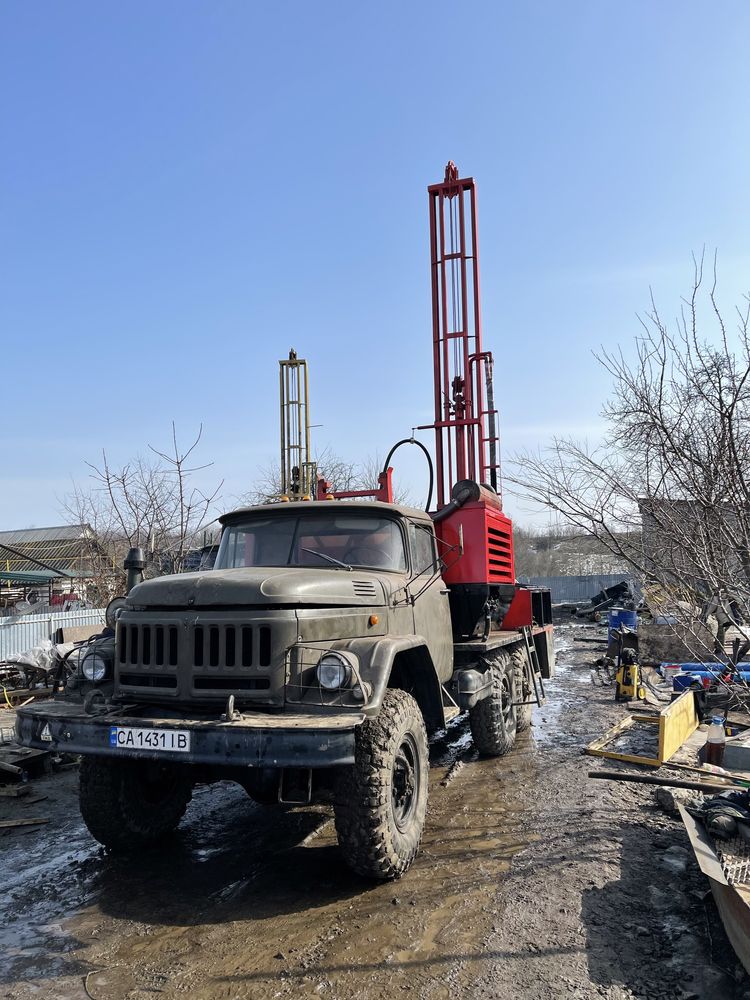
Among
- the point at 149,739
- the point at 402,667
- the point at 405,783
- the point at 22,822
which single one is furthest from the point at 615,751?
the point at 22,822

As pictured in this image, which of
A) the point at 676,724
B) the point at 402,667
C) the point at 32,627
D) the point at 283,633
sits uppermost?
the point at 283,633

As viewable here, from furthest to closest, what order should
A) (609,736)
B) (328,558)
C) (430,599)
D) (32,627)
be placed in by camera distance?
(32,627) < (609,736) < (430,599) < (328,558)

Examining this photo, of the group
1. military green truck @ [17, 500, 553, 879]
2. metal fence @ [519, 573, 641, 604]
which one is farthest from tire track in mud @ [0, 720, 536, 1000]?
metal fence @ [519, 573, 641, 604]

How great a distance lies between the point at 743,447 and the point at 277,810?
437cm

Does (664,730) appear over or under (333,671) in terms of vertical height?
under

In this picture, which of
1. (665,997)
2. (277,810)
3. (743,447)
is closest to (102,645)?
(277,810)

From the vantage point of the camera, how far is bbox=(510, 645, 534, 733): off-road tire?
8102 millimetres

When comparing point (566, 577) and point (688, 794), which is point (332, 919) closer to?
point (688, 794)

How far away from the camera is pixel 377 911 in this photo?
12.8ft

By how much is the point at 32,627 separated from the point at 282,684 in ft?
41.4

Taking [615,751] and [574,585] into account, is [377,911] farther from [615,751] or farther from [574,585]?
[574,585]

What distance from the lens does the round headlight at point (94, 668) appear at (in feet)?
15.8

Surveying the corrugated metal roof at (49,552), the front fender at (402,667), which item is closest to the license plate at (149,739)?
the front fender at (402,667)

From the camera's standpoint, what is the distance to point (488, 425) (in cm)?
939
